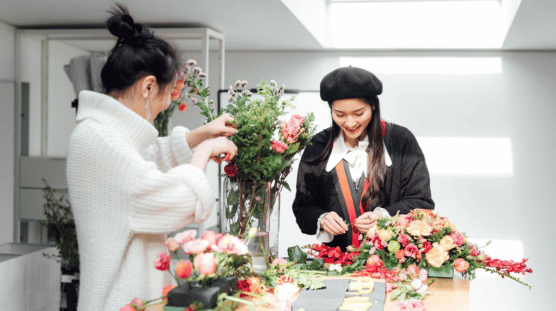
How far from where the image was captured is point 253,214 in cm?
159

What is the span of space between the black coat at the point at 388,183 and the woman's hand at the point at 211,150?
2.12ft

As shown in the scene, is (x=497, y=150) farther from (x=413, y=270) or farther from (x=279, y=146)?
(x=279, y=146)

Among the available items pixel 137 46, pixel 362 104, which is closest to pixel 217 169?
pixel 362 104

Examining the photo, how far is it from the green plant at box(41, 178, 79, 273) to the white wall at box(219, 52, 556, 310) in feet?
9.37

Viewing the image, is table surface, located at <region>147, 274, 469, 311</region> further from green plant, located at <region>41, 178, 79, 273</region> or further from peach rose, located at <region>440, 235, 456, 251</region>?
green plant, located at <region>41, 178, 79, 273</region>

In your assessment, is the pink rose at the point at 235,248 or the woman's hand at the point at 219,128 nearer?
the pink rose at the point at 235,248

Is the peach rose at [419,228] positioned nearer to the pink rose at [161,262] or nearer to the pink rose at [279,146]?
the pink rose at [279,146]

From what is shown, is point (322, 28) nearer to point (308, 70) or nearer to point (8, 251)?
point (308, 70)

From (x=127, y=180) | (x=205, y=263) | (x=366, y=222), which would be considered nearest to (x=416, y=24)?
(x=366, y=222)

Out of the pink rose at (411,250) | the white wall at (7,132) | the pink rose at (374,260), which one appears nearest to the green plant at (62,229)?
the white wall at (7,132)

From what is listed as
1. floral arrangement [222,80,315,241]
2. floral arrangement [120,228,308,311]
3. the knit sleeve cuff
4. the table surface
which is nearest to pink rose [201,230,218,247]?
floral arrangement [120,228,308,311]

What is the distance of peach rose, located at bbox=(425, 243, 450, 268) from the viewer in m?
1.57

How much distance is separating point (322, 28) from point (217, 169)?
158 cm

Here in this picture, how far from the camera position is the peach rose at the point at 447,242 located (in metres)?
1.58
